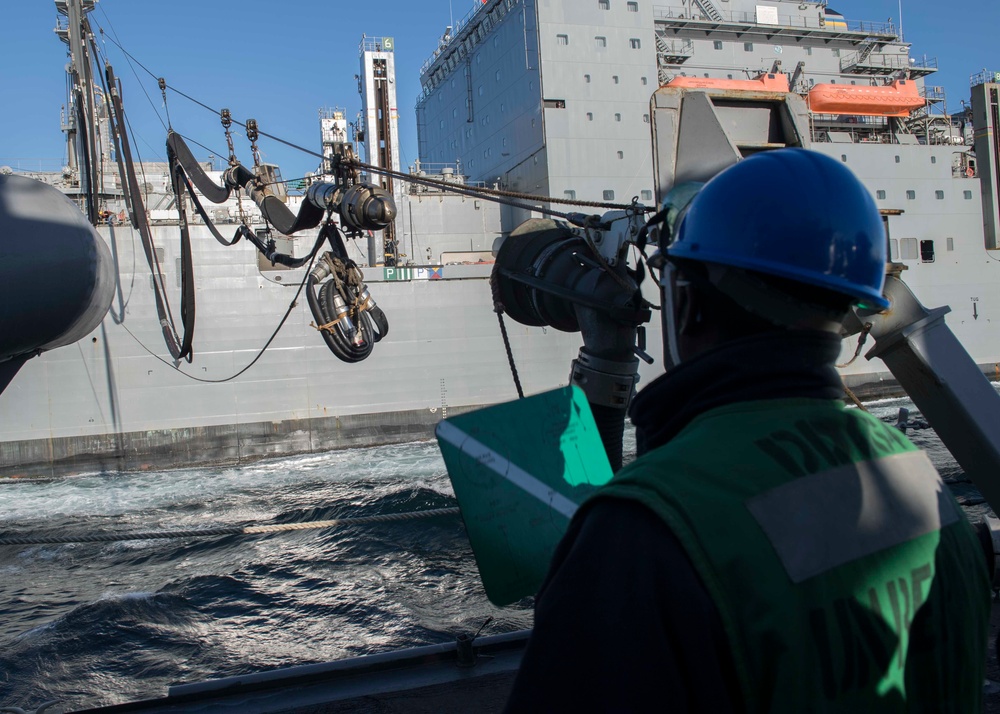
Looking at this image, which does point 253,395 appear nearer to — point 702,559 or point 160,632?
point 160,632

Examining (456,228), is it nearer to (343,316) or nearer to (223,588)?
(223,588)

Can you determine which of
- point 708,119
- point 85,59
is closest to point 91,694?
point 708,119

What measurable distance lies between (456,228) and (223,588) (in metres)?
12.5

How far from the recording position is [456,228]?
1808 cm

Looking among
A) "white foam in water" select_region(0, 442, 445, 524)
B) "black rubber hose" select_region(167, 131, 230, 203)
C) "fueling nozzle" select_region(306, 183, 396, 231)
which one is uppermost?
"black rubber hose" select_region(167, 131, 230, 203)

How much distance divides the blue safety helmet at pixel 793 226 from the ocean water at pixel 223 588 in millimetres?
4337

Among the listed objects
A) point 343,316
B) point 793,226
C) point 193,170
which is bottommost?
point 793,226

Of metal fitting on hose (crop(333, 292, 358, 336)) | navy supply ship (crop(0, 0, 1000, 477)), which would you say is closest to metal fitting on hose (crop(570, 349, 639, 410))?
metal fitting on hose (crop(333, 292, 358, 336))

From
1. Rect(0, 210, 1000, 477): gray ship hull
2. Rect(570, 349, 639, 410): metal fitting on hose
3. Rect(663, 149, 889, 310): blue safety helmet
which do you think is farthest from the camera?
Rect(0, 210, 1000, 477): gray ship hull

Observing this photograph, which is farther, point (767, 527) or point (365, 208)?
point (365, 208)

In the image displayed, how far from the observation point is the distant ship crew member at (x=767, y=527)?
2.14 feet

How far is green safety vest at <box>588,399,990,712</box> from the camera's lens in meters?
0.67

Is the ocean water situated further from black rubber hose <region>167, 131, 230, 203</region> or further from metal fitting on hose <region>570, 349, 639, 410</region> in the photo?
black rubber hose <region>167, 131, 230, 203</region>

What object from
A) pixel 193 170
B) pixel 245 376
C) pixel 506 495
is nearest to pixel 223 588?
pixel 193 170
